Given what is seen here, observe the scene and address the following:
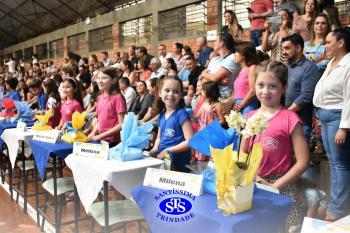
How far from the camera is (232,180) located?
1.39 metres

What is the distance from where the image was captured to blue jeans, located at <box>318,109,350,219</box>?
2641 millimetres

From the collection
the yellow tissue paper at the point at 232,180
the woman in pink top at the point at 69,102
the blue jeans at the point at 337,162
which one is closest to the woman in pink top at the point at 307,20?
the blue jeans at the point at 337,162

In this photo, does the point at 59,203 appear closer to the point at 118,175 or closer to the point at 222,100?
the point at 118,175

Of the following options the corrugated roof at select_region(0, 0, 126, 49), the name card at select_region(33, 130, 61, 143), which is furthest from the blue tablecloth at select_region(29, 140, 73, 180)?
the corrugated roof at select_region(0, 0, 126, 49)

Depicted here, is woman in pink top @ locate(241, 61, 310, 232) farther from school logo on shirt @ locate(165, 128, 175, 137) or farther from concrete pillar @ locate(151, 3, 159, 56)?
concrete pillar @ locate(151, 3, 159, 56)

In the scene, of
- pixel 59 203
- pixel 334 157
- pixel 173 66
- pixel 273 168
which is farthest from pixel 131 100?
pixel 273 168

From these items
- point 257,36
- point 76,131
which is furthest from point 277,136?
point 257,36

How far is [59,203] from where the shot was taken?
10.1ft

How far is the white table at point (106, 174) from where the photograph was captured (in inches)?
82.2

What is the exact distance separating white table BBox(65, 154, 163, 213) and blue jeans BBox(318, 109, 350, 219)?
129 cm

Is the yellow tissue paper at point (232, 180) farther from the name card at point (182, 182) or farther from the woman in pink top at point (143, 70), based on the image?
the woman in pink top at point (143, 70)

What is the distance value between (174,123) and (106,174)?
0.69 meters

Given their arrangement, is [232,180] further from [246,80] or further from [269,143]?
[246,80]

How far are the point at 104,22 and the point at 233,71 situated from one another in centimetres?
948
